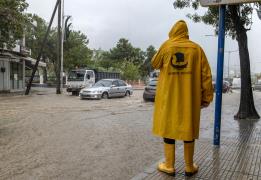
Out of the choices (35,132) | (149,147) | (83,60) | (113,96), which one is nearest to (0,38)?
(113,96)

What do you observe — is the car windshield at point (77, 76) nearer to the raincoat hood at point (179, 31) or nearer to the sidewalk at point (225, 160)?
the sidewalk at point (225, 160)

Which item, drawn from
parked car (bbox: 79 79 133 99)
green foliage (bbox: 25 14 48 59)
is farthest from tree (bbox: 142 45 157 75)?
parked car (bbox: 79 79 133 99)

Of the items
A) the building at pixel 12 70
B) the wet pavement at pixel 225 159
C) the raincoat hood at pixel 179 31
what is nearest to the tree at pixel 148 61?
the building at pixel 12 70

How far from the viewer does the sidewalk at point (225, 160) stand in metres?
5.56

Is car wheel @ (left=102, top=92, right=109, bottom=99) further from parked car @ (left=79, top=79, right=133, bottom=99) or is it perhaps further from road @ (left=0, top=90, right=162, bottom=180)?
road @ (left=0, top=90, right=162, bottom=180)

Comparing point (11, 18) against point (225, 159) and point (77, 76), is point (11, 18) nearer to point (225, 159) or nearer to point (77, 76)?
point (77, 76)

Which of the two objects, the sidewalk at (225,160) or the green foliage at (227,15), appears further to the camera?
the green foliage at (227,15)

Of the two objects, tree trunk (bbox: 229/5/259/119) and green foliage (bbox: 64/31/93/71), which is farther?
green foliage (bbox: 64/31/93/71)

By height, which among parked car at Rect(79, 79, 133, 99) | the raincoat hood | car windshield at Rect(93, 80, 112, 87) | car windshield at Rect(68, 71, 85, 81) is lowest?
parked car at Rect(79, 79, 133, 99)

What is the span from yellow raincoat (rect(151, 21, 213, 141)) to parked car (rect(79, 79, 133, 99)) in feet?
63.9

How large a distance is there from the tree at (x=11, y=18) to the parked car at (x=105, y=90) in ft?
18.3

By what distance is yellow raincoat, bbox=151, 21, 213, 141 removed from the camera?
17.8 ft

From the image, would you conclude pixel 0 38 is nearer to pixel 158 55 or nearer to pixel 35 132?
pixel 35 132

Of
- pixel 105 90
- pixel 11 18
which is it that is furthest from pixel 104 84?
pixel 11 18
